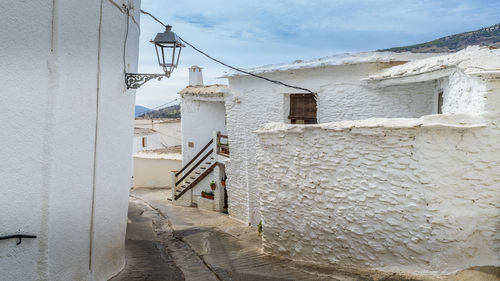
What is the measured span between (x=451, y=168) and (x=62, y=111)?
491cm

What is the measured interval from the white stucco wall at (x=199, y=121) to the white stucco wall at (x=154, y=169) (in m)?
2.77

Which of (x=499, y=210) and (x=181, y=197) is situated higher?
(x=499, y=210)

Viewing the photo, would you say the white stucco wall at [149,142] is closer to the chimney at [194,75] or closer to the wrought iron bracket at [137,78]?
the chimney at [194,75]

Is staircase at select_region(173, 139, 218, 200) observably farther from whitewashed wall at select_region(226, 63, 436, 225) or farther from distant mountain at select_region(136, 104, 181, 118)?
distant mountain at select_region(136, 104, 181, 118)

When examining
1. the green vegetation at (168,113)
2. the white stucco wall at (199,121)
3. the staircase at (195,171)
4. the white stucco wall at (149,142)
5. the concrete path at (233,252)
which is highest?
the green vegetation at (168,113)

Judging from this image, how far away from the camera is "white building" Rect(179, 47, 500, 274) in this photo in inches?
186

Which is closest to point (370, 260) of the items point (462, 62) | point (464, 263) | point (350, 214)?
point (350, 214)

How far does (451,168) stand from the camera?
4797 mm

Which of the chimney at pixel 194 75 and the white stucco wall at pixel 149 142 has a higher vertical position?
the chimney at pixel 194 75

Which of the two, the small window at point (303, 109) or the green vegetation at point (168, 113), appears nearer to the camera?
the small window at point (303, 109)

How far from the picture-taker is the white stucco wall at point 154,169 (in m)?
19.1

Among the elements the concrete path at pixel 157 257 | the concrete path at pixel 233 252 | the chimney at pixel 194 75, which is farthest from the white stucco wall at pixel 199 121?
the concrete path at pixel 157 257

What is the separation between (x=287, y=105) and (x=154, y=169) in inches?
438

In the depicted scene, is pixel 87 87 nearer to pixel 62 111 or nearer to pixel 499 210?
pixel 62 111
